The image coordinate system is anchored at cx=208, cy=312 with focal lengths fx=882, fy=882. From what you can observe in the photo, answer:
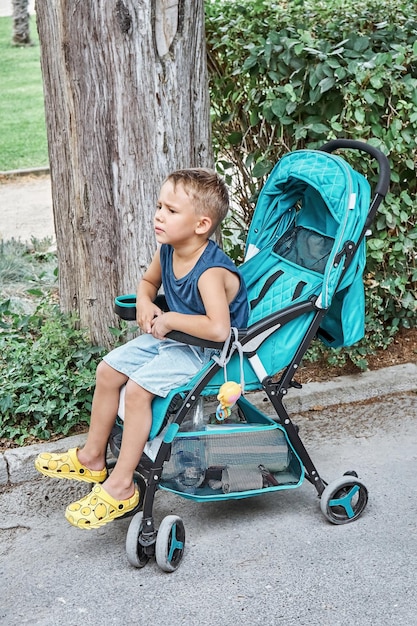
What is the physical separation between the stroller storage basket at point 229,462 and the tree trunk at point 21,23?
1733 centimetres

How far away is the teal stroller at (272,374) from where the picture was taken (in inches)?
132

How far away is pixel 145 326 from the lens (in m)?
3.51

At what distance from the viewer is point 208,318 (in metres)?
3.30

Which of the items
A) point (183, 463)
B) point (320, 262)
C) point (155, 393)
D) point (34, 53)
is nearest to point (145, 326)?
point (155, 393)

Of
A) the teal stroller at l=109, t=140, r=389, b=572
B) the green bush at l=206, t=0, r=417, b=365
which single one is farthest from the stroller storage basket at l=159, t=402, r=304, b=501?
the green bush at l=206, t=0, r=417, b=365

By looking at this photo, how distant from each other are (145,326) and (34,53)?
16.7m

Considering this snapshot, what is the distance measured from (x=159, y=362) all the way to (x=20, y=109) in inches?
460

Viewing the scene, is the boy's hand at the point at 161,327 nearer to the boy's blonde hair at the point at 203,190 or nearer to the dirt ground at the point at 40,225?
the boy's blonde hair at the point at 203,190

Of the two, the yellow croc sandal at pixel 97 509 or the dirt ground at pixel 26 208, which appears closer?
the yellow croc sandal at pixel 97 509

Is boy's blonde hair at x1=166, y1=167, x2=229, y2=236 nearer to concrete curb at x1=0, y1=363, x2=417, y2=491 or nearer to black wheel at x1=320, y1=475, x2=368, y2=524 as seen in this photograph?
black wheel at x1=320, y1=475, x2=368, y2=524

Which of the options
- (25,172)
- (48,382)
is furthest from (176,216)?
(25,172)

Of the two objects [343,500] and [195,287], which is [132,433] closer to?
[195,287]

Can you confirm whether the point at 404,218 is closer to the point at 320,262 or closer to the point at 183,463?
the point at 320,262

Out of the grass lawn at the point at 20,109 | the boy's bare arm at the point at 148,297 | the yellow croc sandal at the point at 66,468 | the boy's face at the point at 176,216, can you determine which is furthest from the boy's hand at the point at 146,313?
the grass lawn at the point at 20,109
